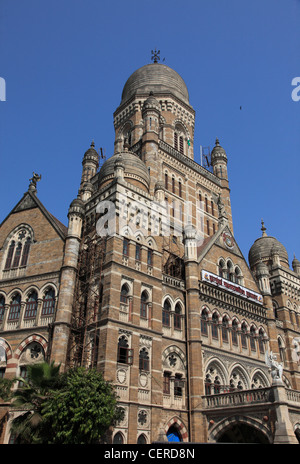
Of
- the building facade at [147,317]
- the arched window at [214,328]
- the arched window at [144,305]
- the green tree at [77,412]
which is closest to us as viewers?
the green tree at [77,412]

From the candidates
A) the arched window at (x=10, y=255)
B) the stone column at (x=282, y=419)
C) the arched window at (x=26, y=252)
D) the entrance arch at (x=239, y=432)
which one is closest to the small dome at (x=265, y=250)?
the entrance arch at (x=239, y=432)

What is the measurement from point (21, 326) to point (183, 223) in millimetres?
18389

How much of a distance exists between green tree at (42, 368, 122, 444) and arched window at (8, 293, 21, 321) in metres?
8.36

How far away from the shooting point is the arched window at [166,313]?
2614 centimetres

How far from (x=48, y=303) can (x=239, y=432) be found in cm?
1407

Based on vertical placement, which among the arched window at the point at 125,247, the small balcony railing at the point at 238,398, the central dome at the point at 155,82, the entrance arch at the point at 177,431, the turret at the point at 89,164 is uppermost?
the central dome at the point at 155,82

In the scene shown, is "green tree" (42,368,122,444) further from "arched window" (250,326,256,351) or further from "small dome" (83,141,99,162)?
"small dome" (83,141,99,162)

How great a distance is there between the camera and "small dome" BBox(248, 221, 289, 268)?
4253 centimetres

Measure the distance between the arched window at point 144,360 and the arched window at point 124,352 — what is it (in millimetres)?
989

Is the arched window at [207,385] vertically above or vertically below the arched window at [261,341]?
below

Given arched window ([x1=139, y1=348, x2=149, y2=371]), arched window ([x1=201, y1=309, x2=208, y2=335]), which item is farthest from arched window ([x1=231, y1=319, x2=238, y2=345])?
arched window ([x1=139, y1=348, x2=149, y2=371])

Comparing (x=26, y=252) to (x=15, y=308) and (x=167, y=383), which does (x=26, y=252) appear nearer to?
(x=15, y=308)

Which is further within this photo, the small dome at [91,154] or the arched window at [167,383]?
the small dome at [91,154]

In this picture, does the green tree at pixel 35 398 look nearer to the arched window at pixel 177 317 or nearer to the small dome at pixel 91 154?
→ the arched window at pixel 177 317
